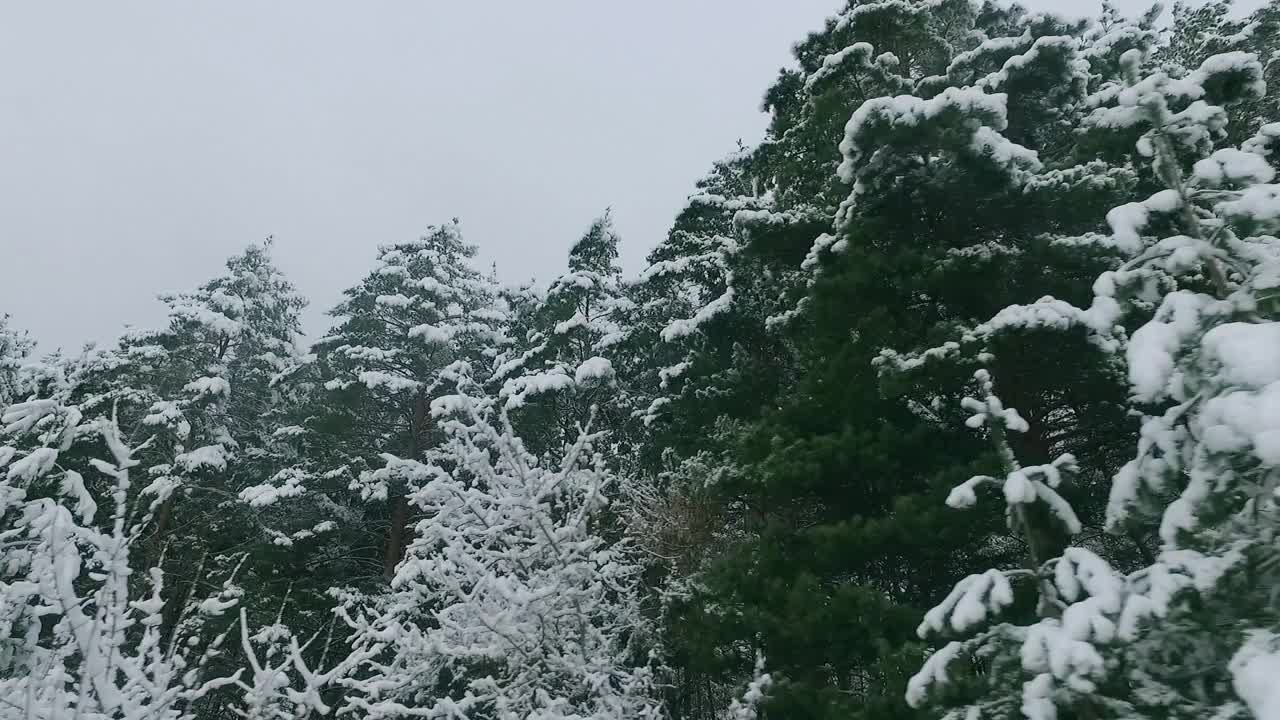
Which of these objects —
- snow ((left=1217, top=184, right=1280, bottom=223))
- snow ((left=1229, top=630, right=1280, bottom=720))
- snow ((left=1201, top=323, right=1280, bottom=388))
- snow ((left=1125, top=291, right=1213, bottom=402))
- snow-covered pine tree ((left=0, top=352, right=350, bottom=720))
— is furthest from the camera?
snow-covered pine tree ((left=0, top=352, right=350, bottom=720))

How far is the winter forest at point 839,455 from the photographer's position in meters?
3.14

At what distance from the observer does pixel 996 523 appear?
6.68 meters

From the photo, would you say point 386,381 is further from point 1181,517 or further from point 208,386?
point 1181,517

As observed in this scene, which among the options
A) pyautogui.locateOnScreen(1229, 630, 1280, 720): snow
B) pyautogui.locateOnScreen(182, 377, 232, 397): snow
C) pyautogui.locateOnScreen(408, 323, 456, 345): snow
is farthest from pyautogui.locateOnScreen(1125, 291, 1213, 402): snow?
pyautogui.locateOnScreen(182, 377, 232, 397): snow

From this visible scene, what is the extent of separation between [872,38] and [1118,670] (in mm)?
10519

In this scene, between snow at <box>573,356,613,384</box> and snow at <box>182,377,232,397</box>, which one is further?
snow at <box>182,377,232,397</box>

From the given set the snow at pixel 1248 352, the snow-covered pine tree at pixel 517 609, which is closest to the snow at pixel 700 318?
the snow-covered pine tree at pixel 517 609

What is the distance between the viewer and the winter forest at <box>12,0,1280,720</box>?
314 centimetres

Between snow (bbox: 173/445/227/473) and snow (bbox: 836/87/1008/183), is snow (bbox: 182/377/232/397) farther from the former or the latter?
snow (bbox: 836/87/1008/183)

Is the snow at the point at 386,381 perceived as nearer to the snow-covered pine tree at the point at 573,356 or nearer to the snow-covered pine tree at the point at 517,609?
the snow-covered pine tree at the point at 573,356

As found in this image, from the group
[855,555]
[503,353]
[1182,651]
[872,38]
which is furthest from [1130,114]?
[503,353]

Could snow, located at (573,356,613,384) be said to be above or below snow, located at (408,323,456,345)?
below

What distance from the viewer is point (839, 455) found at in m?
6.98

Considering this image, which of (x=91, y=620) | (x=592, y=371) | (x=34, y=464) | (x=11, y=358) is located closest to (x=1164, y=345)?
(x=91, y=620)
